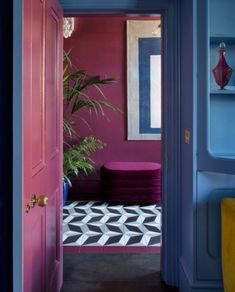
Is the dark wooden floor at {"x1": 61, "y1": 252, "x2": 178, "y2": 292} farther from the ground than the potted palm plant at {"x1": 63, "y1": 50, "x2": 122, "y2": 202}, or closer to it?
closer to it

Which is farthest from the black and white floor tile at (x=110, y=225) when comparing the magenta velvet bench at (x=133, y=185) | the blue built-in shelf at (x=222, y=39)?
the blue built-in shelf at (x=222, y=39)

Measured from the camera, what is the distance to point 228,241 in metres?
1.99

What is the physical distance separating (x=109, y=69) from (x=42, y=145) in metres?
3.75

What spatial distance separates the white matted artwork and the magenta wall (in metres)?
0.10

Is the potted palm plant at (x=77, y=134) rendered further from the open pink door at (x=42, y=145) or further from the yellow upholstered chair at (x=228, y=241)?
the yellow upholstered chair at (x=228, y=241)

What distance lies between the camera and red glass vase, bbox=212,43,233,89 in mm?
2195

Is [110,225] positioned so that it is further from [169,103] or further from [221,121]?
[221,121]

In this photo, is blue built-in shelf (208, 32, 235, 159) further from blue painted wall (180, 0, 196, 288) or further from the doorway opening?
the doorway opening

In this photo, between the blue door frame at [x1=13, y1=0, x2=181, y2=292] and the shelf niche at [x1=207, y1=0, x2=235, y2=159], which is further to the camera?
the blue door frame at [x1=13, y1=0, x2=181, y2=292]
